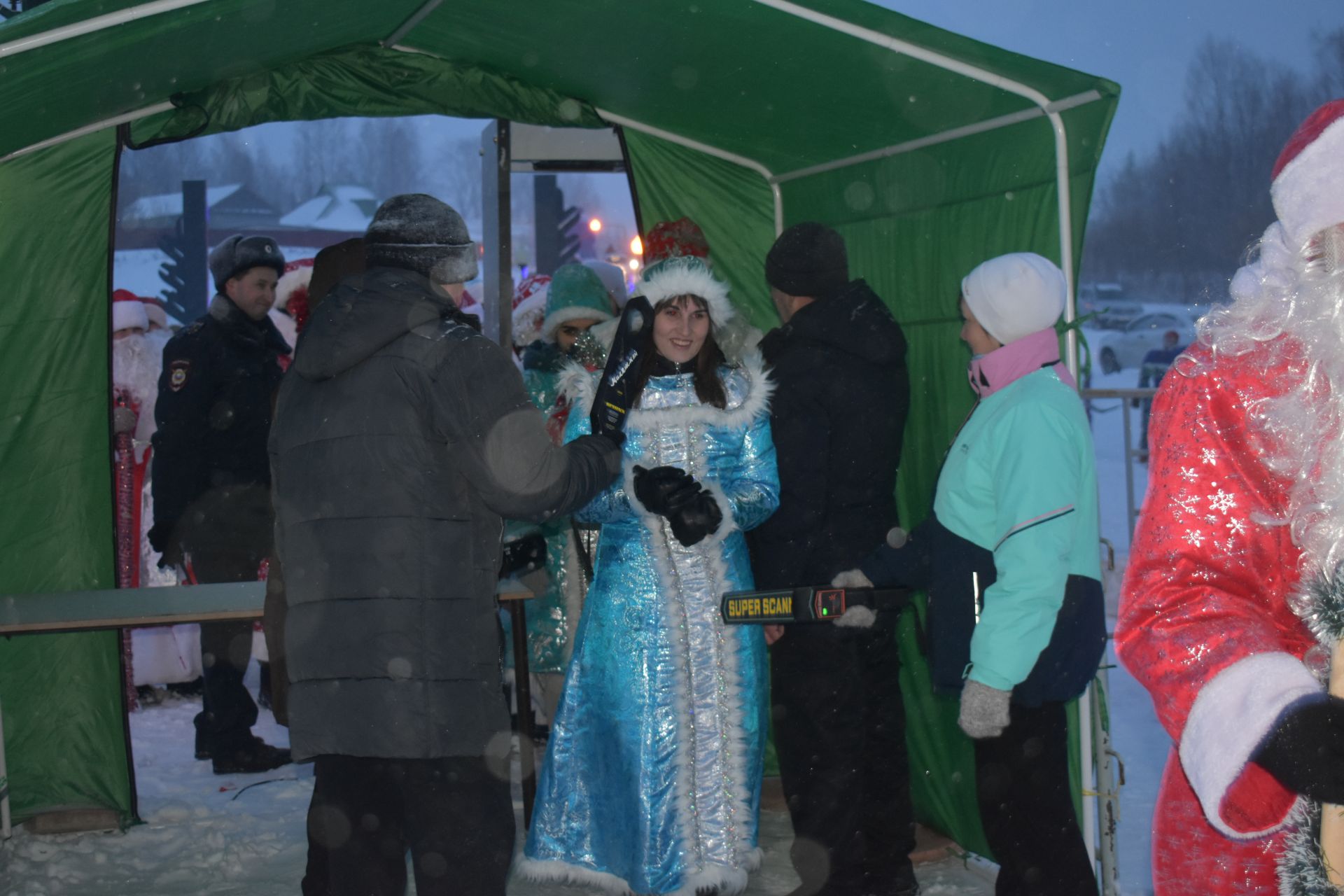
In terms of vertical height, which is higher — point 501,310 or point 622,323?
point 501,310

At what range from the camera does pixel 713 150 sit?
481cm

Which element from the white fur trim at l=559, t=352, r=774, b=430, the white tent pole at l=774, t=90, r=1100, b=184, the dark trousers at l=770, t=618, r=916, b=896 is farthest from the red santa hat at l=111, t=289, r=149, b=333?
the dark trousers at l=770, t=618, r=916, b=896

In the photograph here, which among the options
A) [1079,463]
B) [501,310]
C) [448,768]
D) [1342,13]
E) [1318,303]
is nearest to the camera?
[1318,303]

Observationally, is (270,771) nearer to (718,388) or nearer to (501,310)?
(501,310)

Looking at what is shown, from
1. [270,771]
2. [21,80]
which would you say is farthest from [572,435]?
[270,771]

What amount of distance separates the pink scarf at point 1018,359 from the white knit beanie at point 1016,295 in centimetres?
2

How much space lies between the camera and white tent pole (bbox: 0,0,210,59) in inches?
107

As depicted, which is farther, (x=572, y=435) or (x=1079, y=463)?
(x=572, y=435)

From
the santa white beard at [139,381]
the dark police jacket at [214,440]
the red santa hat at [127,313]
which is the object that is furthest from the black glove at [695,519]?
the red santa hat at [127,313]

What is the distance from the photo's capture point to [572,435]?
11.1ft

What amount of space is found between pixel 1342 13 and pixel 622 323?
3045 cm

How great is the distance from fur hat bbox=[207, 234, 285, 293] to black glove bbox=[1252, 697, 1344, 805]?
457cm

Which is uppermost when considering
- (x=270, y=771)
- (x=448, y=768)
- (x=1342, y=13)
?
(x=1342, y=13)

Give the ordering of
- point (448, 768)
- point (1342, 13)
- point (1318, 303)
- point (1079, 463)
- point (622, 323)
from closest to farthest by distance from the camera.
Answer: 1. point (1318, 303)
2. point (448, 768)
3. point (1079, 463)
4. point (622, 323)
5. point (1342, 13)
